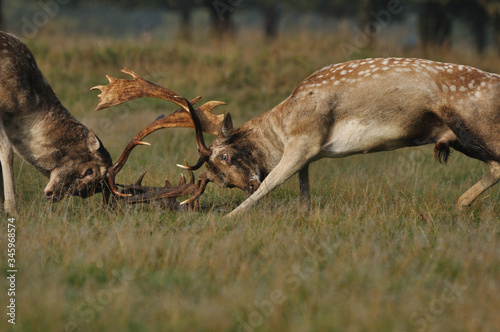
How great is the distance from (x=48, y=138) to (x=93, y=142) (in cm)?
45

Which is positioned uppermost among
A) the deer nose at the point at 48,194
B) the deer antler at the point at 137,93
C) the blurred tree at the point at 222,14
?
the deer antler at the point at 137,93

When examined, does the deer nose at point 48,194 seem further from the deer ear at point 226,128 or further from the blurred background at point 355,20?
the blurred background at point 355,20

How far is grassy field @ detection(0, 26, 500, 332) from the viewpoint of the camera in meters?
3.49

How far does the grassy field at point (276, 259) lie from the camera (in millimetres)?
3494

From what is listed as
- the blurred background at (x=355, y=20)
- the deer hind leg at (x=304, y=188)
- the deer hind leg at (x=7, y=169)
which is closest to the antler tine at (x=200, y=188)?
the deer hind leg at (x=304, y=188)

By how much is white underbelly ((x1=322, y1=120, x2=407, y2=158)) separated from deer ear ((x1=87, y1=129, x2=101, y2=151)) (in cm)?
225

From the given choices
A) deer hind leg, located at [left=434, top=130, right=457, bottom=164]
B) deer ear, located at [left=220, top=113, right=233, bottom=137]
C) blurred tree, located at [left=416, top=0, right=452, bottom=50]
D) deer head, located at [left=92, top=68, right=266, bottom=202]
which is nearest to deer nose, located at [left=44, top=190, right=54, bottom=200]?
deer head, located at [left=92, top=68, right=266, bottom=202]

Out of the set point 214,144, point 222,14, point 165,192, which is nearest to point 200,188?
point 165,192

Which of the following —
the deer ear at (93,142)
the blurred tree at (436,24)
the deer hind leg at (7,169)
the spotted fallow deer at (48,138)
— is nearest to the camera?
the deer hind leg at (7,169)

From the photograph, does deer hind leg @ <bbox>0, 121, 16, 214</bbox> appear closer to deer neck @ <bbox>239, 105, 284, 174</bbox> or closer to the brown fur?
the brown fur

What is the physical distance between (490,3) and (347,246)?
17.0m

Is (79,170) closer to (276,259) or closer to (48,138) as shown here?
(48,138)

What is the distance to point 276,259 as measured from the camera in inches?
180

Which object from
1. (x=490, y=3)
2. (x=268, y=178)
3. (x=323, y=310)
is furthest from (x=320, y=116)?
(x=490, y=3)
